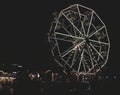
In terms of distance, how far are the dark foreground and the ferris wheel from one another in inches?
158

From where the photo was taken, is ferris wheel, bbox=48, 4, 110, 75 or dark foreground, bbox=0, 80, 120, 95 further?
ferris wheel, bbox=48, 4, 110, 75

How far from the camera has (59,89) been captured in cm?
2456

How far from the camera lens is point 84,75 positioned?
3378 centimetres

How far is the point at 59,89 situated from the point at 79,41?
29.2ft

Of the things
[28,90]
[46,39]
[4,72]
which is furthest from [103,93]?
[4,72]

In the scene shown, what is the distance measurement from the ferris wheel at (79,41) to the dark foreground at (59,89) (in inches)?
158

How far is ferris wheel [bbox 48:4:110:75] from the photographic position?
102ft

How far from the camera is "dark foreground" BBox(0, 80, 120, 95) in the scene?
73.9 feet

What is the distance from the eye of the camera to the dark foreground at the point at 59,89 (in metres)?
22.5

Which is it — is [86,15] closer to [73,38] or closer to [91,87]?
[73,38]

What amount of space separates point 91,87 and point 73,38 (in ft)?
21.0

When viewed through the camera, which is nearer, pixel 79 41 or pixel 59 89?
pixel 59 89

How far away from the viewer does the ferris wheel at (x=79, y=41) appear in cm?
3097

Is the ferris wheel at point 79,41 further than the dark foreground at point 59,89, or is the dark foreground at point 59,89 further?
the ferris wheel at point 79,41
